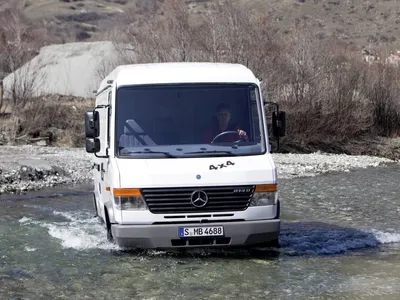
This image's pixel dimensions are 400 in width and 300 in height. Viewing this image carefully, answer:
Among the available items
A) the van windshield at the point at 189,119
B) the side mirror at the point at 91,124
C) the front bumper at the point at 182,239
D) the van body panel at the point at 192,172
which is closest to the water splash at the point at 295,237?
the front bumper at the point at 182,239

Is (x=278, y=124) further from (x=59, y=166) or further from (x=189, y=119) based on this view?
(x=59, y=166)

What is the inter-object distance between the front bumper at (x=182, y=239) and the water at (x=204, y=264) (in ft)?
1.06

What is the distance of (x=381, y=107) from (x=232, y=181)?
97.9 ft

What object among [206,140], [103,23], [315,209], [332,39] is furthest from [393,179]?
[103,23]

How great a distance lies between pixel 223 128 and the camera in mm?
10461

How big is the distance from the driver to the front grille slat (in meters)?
0.86

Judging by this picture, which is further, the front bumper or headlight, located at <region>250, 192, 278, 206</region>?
headlight, located at <region>250, 192, 278, 206</region>

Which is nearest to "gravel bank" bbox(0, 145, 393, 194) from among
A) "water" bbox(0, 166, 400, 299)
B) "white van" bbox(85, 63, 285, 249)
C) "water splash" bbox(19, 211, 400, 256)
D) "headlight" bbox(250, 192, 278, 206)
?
"water" bbox(0, 166, 400, 299)

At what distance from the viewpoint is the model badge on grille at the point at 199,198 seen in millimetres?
9789

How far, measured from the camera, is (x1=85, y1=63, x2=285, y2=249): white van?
9781 millimetres

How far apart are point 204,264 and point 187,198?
99cm

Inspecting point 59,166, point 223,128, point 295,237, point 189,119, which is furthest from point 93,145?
point 59,166

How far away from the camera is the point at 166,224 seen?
9781 mm

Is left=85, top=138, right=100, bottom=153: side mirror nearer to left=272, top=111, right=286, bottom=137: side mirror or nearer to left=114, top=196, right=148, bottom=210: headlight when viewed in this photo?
left=114, top=196, right=148, bottom=210: headlight
